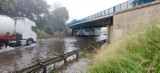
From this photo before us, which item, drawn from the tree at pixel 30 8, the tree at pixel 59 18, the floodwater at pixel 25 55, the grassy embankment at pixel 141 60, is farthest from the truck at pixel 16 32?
the tree at pixel 59 18

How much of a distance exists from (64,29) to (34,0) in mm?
31754

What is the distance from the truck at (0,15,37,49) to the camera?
20480 mm

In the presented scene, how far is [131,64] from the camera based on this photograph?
14.9 feet

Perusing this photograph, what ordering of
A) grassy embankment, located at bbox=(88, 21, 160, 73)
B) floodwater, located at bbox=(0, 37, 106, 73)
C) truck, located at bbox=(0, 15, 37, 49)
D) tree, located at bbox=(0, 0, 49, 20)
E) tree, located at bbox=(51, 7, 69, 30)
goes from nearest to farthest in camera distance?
grassy embankment, located at bbox=(88, 21, 160, 73) → floodwater, located at bbox=(0, 37, 106, 73) → truck, located at bbox=(0, 15, 37, 49) → tree, located at bbox=(0, 0, 49, 20) → tree, located at bbox=(51, 7, 69, 30)

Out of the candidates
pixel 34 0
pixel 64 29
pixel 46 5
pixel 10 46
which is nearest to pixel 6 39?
pixel 10 46

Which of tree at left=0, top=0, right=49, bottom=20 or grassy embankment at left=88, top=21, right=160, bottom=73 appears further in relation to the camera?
tree at left=0, top=0, right=49, bottom=20

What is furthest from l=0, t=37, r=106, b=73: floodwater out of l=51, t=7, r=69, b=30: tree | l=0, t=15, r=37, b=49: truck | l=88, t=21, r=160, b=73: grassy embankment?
l=51, t=7, r=69, b=30: tree

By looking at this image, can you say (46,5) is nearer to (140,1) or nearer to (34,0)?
(34,0)

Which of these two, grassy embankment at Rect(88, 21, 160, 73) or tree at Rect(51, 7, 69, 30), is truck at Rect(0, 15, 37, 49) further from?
tree at Rect(51, 7, 69, 30)

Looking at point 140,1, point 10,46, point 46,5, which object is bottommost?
point 10,46

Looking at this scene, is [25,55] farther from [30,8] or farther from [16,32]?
[30,8]

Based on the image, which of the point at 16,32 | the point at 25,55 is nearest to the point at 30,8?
the point at 16,32

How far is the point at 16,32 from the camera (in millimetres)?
24188

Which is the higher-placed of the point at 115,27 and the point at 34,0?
the point at 34,0
